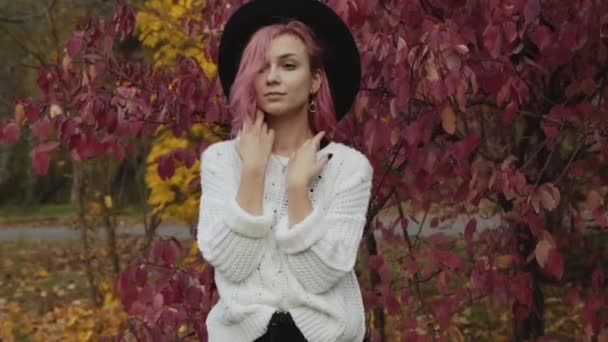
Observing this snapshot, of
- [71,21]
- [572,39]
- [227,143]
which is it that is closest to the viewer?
[227,143]

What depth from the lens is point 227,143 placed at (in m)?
2.28

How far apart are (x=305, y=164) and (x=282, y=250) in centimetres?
21

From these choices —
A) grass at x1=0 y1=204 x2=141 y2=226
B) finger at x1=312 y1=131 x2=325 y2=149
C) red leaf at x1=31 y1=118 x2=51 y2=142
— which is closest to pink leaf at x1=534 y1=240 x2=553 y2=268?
finger at x1=312 y1=131 x2=325 y2=149

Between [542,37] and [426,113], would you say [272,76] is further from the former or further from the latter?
[542,37]

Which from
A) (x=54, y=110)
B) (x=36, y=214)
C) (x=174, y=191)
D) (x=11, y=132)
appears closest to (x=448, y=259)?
(x=54, y=110)

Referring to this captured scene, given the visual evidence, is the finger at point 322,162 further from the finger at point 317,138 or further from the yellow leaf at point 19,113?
the yellow leaf at point 19,113

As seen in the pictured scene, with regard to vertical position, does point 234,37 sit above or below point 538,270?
above

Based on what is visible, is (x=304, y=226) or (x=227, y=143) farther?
(x=227, y=143)

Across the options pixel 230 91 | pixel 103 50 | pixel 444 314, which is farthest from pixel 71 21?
pixel 230 91

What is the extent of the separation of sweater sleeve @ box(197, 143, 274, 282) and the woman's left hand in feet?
0.33

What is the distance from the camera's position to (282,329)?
2098 mm

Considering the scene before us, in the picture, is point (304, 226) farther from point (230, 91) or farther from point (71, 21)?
point (71, 21)

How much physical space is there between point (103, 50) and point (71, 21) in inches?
165

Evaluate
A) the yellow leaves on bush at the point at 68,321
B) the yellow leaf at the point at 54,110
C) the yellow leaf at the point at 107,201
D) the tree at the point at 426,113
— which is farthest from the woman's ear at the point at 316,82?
the yellow leaf at the point at 107,201
